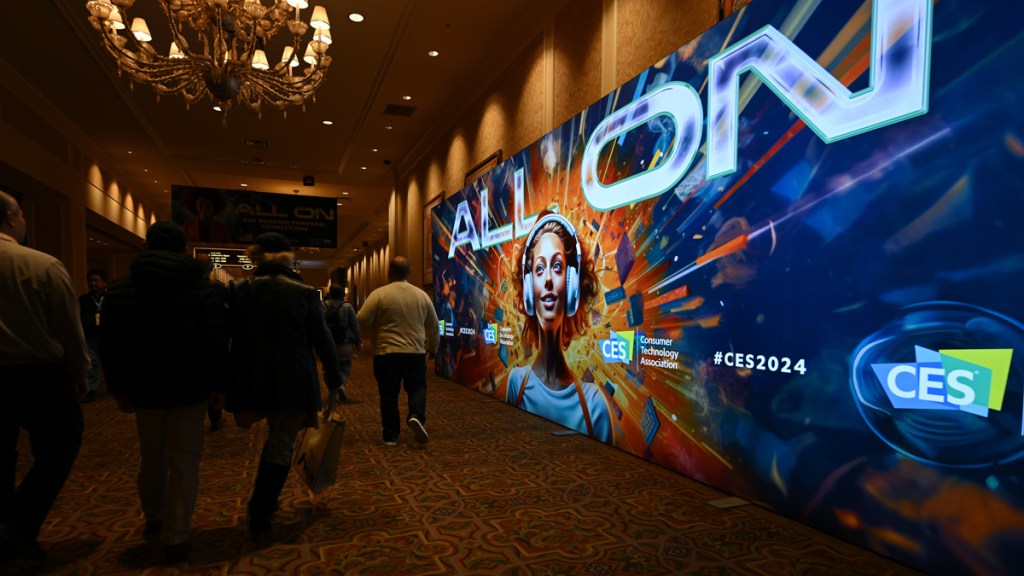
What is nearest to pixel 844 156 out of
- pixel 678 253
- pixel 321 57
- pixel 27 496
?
pixel 678 253

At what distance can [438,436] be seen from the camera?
427 cm

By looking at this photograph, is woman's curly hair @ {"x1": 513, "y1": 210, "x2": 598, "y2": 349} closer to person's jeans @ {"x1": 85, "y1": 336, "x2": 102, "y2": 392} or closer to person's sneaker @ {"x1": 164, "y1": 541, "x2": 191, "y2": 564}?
person's sneaker @ {"x1": 164, "y1": 541, "x2": 191, "y2": 564}

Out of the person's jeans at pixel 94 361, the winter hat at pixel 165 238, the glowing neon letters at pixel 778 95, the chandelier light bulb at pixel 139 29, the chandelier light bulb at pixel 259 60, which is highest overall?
the chandelier light bulb at pixel 139 29

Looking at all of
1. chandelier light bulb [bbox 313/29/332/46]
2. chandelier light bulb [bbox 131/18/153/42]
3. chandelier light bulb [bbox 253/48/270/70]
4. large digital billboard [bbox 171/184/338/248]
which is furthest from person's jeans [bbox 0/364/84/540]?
large digital billboard [bbox 171/184/338/248]

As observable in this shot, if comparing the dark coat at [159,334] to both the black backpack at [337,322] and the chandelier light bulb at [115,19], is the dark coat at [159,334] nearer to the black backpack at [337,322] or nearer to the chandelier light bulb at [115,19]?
the black backpack at [337,322]

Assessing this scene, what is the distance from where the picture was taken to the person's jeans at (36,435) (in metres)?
1.95

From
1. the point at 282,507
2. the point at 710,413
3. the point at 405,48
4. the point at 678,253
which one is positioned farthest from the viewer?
the point at 405,48

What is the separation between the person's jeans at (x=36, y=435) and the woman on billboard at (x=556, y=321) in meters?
3.19

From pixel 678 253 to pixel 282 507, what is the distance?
2685mm

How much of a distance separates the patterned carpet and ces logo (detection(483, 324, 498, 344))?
7.29 feet

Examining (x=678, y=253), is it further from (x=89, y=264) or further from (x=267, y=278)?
(x=89, y=264)

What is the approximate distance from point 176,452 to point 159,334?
48cm

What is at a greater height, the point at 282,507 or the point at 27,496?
the point at 27,496

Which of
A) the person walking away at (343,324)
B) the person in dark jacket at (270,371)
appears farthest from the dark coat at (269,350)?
the person walking away at (343,324)
